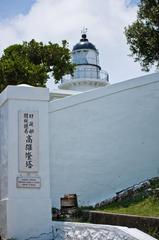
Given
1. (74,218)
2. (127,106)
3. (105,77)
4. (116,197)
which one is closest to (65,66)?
(105,77)

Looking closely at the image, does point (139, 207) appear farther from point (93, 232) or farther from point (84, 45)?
point (84, 45)

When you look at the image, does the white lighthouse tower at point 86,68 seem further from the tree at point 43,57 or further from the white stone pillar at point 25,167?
the white stone pillar at point 25,167

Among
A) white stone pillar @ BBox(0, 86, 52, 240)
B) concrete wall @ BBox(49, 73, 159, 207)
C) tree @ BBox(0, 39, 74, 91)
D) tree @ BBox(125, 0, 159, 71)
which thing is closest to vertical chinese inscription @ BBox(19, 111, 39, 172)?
white stone pillar @ BBox(0, 86, 52, 240)

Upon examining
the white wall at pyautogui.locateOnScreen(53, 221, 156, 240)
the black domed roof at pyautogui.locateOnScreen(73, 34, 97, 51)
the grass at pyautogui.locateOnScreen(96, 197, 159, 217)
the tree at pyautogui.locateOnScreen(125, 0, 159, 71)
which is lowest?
the white wall at pyautogui.locateOnScreen(53, 221, 156, 240)

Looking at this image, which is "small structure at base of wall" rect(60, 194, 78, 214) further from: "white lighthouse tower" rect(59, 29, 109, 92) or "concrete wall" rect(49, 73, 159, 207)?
"white lighthouse tower" rect(59, 29, 109, 92)

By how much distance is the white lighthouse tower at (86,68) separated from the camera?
29781mm

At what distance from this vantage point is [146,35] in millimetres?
15891

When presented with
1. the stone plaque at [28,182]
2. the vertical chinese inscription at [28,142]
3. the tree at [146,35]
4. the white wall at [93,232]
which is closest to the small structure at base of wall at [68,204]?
the white wall at [93,232]

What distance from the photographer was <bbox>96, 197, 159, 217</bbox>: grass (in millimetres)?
9344

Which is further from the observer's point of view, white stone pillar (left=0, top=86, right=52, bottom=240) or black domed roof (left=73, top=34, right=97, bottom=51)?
black domed roof (left=73, top=34, right=97, bottom=51)

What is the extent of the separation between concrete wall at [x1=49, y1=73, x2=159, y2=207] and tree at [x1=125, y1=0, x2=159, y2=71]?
2.14m

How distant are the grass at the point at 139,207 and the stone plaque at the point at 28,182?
7.09 feet

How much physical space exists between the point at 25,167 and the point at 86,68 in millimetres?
22057

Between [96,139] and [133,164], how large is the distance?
52.3 inches
